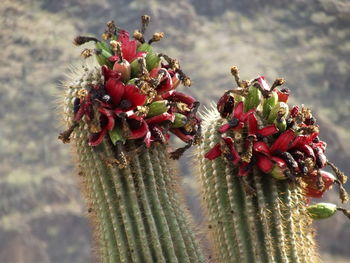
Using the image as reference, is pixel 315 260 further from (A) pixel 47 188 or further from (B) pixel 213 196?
(A) pixel 47 188

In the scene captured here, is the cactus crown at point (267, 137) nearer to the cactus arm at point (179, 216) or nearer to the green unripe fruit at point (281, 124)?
the green unripe fruit at point (281, 124)

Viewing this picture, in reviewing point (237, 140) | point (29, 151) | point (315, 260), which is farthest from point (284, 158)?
point (29, 151)

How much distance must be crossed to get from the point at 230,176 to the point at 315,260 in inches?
30.0

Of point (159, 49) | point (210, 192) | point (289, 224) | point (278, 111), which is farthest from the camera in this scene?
point (159, 49)

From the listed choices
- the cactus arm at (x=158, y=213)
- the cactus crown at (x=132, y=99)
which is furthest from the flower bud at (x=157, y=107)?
the cactus arm at (x=158, y=213)

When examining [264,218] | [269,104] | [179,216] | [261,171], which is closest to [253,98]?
[269,104]

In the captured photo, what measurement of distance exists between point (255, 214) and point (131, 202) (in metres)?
0.67

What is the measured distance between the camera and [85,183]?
4273 millimetres

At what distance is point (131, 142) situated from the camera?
4.09 metres

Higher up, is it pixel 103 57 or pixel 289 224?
pixel 103 57

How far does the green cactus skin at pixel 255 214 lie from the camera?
13.6ft

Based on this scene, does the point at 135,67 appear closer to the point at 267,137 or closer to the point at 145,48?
the point at 145,48

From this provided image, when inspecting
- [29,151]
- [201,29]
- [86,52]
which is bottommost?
[86,52]

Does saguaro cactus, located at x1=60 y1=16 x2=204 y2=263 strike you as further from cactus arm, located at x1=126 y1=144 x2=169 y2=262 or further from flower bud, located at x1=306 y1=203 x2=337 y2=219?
flower bud, located at x1=306 y1=203 x2=337 y2=219
